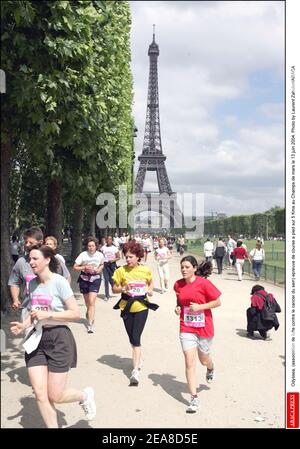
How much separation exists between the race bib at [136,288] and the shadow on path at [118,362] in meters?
1.14

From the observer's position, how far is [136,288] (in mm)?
6598

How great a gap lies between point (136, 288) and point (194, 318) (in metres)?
1.03

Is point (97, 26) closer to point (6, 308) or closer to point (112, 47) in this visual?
point (112, 47)

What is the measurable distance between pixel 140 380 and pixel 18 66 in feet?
A: 15.9

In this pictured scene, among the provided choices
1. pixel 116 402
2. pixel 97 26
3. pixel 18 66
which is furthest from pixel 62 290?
pixel 97 26

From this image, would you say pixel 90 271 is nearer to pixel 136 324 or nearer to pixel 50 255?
pixel 136 324

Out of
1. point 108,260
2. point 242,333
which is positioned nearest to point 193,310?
point 242,333

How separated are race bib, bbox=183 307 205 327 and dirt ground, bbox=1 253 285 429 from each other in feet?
2.89

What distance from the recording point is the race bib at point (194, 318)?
5.89 metres

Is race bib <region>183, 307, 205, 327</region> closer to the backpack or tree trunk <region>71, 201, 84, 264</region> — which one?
the backpack

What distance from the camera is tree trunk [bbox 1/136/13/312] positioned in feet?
31.3

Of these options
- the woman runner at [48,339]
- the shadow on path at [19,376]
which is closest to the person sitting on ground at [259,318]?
the shadow on path at [19,376]

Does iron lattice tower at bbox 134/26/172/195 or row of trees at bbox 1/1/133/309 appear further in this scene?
iron lattice tower at bbox 134/26/172/195

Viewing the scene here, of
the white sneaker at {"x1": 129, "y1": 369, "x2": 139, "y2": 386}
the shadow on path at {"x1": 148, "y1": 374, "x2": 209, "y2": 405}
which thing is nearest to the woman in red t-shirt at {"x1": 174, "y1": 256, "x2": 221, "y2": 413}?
the shadow on path at {"x1": 148, "y1": 374, "x2": 209, "y2": 405}
